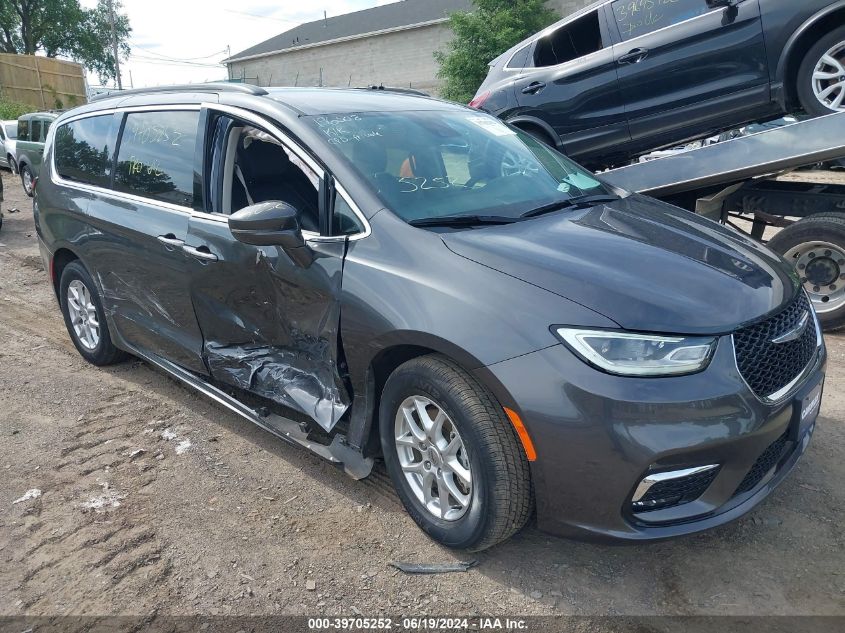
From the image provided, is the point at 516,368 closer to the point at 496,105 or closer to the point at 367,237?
the point at 367,237

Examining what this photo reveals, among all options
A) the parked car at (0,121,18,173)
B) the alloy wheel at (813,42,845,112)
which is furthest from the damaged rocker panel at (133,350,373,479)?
the parked car at (0,121,18,173)

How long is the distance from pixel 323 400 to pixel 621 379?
1.39 metres

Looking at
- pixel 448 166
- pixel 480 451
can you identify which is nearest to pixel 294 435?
pixel 480 451

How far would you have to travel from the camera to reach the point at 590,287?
2.34 metres

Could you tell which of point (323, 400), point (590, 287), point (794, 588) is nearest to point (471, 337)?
point (590, 287)

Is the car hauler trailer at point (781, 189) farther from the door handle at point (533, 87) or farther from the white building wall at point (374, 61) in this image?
the white building wall at point (374, 61)

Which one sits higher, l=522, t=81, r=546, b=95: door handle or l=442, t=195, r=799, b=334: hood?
l=522, t=81, r=546, b=95: door handle

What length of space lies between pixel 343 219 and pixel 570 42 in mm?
4713

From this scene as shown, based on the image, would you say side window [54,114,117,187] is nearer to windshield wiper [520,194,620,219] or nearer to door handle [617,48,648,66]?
windshield wiper [520,194,620,219]

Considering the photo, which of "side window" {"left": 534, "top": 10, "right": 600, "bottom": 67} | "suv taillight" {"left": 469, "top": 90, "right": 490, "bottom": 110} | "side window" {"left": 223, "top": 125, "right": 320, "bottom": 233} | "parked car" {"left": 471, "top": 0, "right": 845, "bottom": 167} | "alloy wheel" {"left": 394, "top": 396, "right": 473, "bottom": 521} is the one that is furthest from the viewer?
"suv taillight" {"left": 469, "top": 90, "right": 490, "bottom": 110}

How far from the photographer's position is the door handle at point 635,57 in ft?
19.3

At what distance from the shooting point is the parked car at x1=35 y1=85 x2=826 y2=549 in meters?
2.21

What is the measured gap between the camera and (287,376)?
3189 millimetres

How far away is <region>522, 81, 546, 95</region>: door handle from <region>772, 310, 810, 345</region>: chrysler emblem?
4.47m
